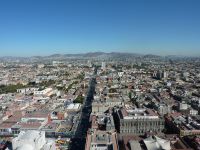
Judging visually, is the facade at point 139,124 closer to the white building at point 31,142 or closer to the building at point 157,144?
the building at point 157,144

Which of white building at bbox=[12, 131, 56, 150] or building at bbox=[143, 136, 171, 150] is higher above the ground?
white building at bbox=[12, 131, 56, 150]

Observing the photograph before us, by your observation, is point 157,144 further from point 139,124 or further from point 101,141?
point 139,124

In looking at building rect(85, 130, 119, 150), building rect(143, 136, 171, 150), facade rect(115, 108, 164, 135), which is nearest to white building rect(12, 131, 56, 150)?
building rect(85, 130, 119, 150)

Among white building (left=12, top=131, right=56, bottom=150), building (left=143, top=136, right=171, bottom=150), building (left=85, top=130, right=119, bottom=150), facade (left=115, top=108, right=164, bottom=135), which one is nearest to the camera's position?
white building (left=12, top=131, right=56, bottom=150)

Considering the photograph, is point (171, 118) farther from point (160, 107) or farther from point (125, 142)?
point (125, 142)

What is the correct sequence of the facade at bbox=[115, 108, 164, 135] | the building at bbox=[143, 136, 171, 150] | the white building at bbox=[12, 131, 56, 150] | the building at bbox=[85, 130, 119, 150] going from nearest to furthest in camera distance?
the white building at bbox=[12, 131, 56, 150] → the building at bbox=[143, 136, 171, 150] → the building at bbox=[85, 130, 119, 150] → the facade at bbox=[115, 108, 164, 135]

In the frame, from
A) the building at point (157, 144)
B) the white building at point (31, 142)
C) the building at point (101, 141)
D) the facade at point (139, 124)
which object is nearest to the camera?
the white building at point (31, 142)

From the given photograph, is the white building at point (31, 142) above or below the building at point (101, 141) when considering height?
above

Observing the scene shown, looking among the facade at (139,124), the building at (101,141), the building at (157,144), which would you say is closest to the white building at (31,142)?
the building at (101,141)

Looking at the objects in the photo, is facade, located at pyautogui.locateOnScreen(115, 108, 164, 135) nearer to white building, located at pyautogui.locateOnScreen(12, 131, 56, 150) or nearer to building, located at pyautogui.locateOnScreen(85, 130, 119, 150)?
building, located at pyautogui.locateOnScreen(85, 130, 119, 150)

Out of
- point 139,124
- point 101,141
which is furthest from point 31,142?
point 139,124

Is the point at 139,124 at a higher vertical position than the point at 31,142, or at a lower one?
lower
